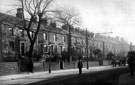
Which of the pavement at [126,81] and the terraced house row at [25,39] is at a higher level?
the terraced house row at [25,39]

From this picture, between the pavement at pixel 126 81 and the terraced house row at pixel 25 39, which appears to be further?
the terraced house row at pixel 25 39

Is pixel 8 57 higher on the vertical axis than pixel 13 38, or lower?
lower

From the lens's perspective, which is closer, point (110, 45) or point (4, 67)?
point (4, 67)

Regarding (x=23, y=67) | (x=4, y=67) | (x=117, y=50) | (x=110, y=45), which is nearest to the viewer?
(x=4, y=67)

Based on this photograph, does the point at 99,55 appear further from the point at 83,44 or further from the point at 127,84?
the point at 127,84

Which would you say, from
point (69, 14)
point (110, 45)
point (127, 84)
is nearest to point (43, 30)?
point (69, 14)

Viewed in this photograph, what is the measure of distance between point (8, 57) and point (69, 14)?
19.4m

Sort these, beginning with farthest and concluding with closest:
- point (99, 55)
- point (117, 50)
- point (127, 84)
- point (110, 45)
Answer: point (117, 50)
point (110, 45)
point (99, 55)
point (127, 84)

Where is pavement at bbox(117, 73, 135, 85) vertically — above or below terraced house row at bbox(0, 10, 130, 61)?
below

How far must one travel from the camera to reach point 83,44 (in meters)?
65.1

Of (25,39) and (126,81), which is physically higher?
(25,39)

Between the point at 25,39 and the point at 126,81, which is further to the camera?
the point at 25,39

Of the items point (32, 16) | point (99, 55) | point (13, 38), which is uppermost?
point (32, 16)

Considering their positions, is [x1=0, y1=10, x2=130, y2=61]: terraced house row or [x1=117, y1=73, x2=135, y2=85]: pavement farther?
[x1=0, y1=10, x2=130, y2=61]: terraced house row
